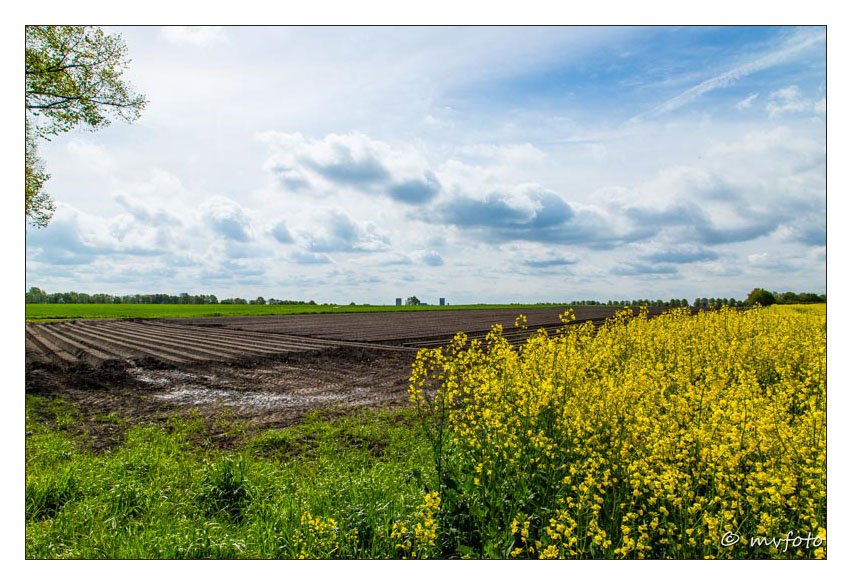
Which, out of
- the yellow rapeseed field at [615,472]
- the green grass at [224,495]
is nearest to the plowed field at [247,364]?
the green grass at [224,495]

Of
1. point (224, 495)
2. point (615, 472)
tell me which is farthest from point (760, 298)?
point (224, 495)

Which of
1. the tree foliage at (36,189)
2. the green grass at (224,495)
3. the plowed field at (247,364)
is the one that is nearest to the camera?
the green grass at (224,495)

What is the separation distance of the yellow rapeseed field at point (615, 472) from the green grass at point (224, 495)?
1.61 ft

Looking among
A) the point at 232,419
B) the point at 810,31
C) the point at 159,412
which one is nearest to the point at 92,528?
the point at 232,419

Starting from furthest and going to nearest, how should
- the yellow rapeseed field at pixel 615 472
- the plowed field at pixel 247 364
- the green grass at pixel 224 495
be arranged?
the plowed field at pixel 247 364
the green grass at pixel 224 495
the yellow rapeseed field at pixel 615 472

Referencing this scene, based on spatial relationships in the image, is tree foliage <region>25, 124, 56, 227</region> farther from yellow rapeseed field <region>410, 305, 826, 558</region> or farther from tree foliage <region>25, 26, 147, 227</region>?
yellow rapeseed field <region>410, 305, 826, 558</region>

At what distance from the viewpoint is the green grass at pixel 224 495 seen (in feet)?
10.9

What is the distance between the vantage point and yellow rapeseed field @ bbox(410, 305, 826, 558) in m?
2.97

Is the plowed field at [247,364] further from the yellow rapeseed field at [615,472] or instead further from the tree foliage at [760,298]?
the yellow rapeseed field at [615,472]

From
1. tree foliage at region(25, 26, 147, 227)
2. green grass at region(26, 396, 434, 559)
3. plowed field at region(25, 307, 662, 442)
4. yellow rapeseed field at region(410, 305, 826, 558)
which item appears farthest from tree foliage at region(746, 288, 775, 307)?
tree foliage at region(25, 26, 147, 227)

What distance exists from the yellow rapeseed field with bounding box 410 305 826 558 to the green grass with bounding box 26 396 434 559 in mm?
490

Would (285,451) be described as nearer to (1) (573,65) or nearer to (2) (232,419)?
(2) (232,419)

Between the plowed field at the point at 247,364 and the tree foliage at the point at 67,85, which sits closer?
the tree foliage at the point at 67,85
